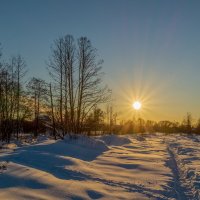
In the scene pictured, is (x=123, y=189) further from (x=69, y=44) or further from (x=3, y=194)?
(x=69, y=44)

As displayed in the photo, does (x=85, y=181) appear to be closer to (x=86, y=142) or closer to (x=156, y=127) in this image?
(x=86, y=142)

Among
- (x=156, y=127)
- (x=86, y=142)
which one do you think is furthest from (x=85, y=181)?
(x=156, y=127)

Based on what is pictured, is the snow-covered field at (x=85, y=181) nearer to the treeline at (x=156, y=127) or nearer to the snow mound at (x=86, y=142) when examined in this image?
the snow mound at (x=86, y=142)

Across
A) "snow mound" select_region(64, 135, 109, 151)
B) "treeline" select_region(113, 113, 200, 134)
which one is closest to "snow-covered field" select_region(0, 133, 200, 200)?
"snow mound" select_region(64, 135, 109, 151)

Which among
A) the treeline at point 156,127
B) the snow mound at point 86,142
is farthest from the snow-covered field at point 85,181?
the treeline at point 156,127

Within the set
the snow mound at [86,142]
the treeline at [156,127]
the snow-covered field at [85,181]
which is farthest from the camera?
the treeline at [156,127]

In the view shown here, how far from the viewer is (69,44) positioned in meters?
25.3

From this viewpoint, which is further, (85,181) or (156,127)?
(156,127)

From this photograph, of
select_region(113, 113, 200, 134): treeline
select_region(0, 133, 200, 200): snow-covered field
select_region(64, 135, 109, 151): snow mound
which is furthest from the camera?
select_region(113, 113, 200, 134): treeline

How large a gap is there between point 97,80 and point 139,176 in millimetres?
14022

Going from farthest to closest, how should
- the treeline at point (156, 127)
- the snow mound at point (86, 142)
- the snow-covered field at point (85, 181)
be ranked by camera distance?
the treeline at point (156, 127), the snow mound at point (86, 142), the snow-covered field at point (85, 181)

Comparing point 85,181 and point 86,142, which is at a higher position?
point 86,142

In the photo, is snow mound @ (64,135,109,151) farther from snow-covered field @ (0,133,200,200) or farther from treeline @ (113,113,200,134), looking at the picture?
treeline @ (113,113,200,134)

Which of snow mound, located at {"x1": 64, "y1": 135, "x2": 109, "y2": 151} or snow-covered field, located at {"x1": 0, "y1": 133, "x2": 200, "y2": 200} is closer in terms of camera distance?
snow-covered field, located at {"x1": 0, "y1": 133, "x2": 200, "y2": 200}
